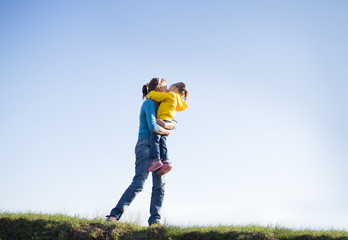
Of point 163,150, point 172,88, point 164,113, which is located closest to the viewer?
point 163,150

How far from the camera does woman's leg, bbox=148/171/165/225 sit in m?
8.38

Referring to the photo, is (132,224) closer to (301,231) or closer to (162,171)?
(162,171)

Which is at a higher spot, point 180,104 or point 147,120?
point 180,104

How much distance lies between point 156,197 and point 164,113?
6.27 ft

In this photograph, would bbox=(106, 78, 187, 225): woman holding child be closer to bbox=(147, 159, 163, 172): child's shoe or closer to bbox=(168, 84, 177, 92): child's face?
bbox=(147, 159, 163, 172): child's shoe

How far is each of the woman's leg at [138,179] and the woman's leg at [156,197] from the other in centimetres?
31

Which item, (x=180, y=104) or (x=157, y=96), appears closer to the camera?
(x=157, y=96)

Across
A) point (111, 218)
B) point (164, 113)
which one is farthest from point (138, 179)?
point (164, 113)

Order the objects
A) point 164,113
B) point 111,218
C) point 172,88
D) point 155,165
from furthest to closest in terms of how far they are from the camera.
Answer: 1. point 172,88
2. point 164,113
3. point 155,165
4. point 111,218

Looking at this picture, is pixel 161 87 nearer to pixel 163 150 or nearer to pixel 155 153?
pixel 163 150

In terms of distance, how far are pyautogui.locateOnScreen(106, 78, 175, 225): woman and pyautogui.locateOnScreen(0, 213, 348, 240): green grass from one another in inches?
18.3

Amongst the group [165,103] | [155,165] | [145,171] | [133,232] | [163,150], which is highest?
[165,103]

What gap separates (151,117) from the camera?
827 centimetres

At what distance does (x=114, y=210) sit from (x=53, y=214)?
5.53ft
